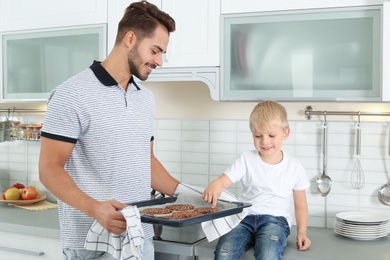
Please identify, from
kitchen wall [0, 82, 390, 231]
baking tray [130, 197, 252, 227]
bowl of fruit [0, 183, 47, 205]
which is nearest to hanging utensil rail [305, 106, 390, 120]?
kitchen wall [0, 82, 390, 231]

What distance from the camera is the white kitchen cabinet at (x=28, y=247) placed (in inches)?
104

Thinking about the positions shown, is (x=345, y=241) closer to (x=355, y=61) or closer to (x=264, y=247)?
(x=264, y=247)

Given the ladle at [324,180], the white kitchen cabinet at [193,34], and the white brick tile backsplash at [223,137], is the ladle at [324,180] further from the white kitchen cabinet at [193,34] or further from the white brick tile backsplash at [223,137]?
the white kitchen cabinet at [193,34]

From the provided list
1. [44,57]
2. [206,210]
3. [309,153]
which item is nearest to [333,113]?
[309,153]

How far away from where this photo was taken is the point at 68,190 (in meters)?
1.86

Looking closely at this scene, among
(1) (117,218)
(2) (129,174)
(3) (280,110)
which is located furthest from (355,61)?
(1) (117,218)

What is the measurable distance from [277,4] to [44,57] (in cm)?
125

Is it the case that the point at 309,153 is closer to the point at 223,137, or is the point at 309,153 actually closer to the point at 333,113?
the point at 333,113

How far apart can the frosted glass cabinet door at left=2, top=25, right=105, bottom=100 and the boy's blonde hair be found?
93cm

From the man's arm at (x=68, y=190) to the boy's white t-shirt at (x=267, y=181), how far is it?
2.03 feet

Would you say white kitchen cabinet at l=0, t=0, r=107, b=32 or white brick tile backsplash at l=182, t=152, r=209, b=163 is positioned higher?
white kitchen cabinet at l=0, t=0, r=107, b=32

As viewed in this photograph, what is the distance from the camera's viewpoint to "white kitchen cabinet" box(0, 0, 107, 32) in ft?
9.29

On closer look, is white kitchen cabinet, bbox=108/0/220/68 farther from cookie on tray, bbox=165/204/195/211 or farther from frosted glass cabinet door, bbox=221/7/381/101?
cookie on tray, bbox=165/204/195/211

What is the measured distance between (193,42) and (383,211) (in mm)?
1120
